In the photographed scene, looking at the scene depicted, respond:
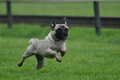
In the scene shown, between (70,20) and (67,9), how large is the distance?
108 cm

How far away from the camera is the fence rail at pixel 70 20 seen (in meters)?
15.2

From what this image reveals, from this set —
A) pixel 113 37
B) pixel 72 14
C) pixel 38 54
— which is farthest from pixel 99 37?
pixel 38 54

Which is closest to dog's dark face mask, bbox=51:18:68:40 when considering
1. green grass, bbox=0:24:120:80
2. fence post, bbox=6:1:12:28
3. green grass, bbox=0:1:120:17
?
green grass, bbox=0:24:120:80

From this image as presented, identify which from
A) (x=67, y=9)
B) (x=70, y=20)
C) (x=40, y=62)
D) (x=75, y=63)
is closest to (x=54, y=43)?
(x=40, y=62)

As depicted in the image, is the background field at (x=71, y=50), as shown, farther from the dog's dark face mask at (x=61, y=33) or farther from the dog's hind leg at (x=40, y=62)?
the dog's dark face mask at (x=61, y=33)

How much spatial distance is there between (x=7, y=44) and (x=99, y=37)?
4.02m

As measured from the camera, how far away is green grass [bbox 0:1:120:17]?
15.4 meters

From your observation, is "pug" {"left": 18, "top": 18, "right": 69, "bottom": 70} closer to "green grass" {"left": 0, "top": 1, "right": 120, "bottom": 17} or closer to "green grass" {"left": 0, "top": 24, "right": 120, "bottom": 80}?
"green grass" {"left": 0, "top": 24, "right": 120, "bottom": 80}

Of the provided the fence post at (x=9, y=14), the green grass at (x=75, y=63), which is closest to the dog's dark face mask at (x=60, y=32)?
the green grass at (x=75, y=63)

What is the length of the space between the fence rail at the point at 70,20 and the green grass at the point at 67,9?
0.30 metres

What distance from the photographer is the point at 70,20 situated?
16625 millimetres

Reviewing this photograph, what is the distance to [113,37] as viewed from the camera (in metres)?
14.7

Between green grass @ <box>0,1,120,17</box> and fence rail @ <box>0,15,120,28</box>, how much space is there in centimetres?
30

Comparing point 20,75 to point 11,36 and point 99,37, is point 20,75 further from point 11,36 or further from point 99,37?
point 11,36
